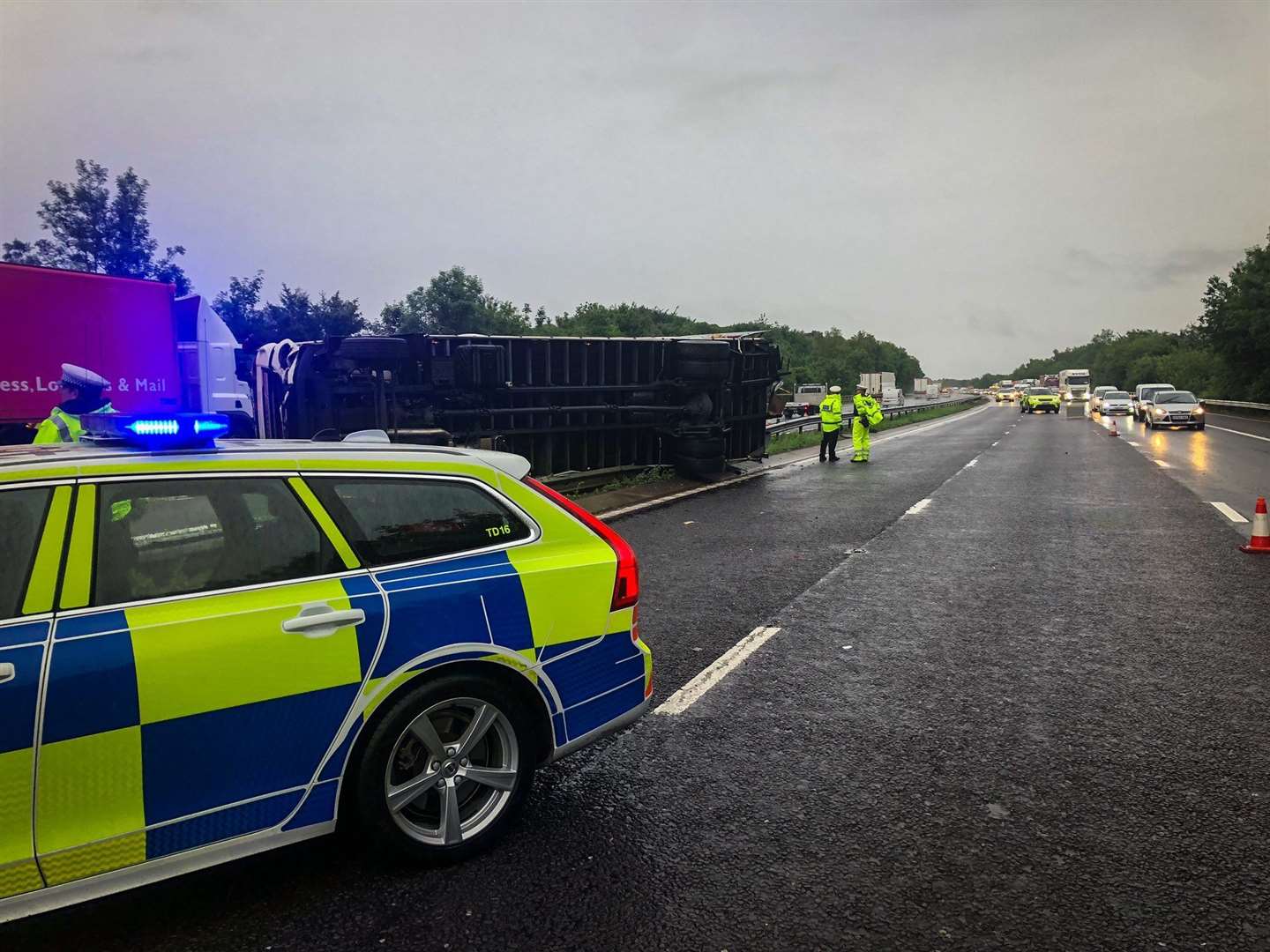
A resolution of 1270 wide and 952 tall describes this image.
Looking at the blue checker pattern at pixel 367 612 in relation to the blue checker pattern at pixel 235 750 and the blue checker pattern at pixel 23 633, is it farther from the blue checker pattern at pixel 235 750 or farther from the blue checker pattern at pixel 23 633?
the blue checker pattern at pixel 23 633

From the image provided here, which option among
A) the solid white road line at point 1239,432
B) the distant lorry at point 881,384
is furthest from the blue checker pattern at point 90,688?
the distant lorry at point 881,384

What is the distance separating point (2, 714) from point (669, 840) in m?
2.26

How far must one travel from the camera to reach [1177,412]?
31438mm

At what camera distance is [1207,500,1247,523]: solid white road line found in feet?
36.2

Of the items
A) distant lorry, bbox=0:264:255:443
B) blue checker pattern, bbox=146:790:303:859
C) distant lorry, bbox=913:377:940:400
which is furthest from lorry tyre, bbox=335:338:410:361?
distant lorry, bbox=913:377:940:400

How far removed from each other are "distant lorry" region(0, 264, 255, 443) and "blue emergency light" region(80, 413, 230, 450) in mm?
8754

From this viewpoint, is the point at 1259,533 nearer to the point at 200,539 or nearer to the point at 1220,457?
the point at 200,539

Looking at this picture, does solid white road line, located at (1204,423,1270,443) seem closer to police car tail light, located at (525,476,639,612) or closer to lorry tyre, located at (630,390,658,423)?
lorry tyre, located at (630,390,658,423)

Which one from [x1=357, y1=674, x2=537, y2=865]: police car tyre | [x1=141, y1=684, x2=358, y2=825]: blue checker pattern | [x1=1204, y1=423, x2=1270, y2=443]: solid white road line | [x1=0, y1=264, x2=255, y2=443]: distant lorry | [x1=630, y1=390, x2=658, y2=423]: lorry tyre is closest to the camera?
[x1=141, y1=684, x2=358, y2=825]: blue checker pattern

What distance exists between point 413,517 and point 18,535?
1229 millimetres

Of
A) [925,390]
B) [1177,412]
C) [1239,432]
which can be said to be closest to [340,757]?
[1239,432]

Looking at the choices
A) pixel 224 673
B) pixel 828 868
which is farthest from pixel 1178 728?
pixel 224 673

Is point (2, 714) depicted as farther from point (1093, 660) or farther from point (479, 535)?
point (1093, 660)

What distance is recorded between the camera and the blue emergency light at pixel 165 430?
10.1 feet
